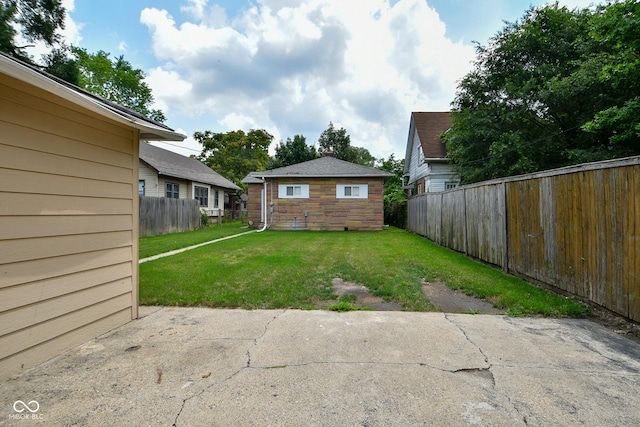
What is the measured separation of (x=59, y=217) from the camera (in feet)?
9.19

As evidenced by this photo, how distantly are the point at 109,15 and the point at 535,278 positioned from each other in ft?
54.0

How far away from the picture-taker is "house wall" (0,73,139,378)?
7.88 ft

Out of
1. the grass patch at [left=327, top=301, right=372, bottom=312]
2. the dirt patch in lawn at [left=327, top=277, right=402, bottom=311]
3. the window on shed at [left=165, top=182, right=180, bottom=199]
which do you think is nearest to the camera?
the grass patch at [left=327, top=301, right=372, bottom=312]

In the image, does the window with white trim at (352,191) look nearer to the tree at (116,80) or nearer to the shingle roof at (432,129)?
the shingle roof at (432,129)

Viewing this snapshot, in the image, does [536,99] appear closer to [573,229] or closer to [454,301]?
[573,229]

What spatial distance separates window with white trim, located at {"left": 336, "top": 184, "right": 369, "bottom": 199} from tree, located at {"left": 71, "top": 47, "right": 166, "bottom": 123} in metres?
23.2

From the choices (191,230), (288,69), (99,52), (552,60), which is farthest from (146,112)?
(552,60)

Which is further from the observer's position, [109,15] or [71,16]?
[71,16]

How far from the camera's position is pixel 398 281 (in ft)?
17.6

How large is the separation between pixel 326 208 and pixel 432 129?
30.4 ft

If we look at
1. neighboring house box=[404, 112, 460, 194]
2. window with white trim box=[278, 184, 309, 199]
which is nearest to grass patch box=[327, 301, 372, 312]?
window with white trim box=[278, 184, 309, 199]

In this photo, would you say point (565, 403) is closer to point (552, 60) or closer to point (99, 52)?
point (552, 60)

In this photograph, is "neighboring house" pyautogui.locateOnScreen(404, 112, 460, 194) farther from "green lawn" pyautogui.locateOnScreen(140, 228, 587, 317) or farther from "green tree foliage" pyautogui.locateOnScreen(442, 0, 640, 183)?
"green lawn" pyautogui.locateOnScreen(140, 228, 587, 317)

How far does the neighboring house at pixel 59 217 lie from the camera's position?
2387 millimetres
